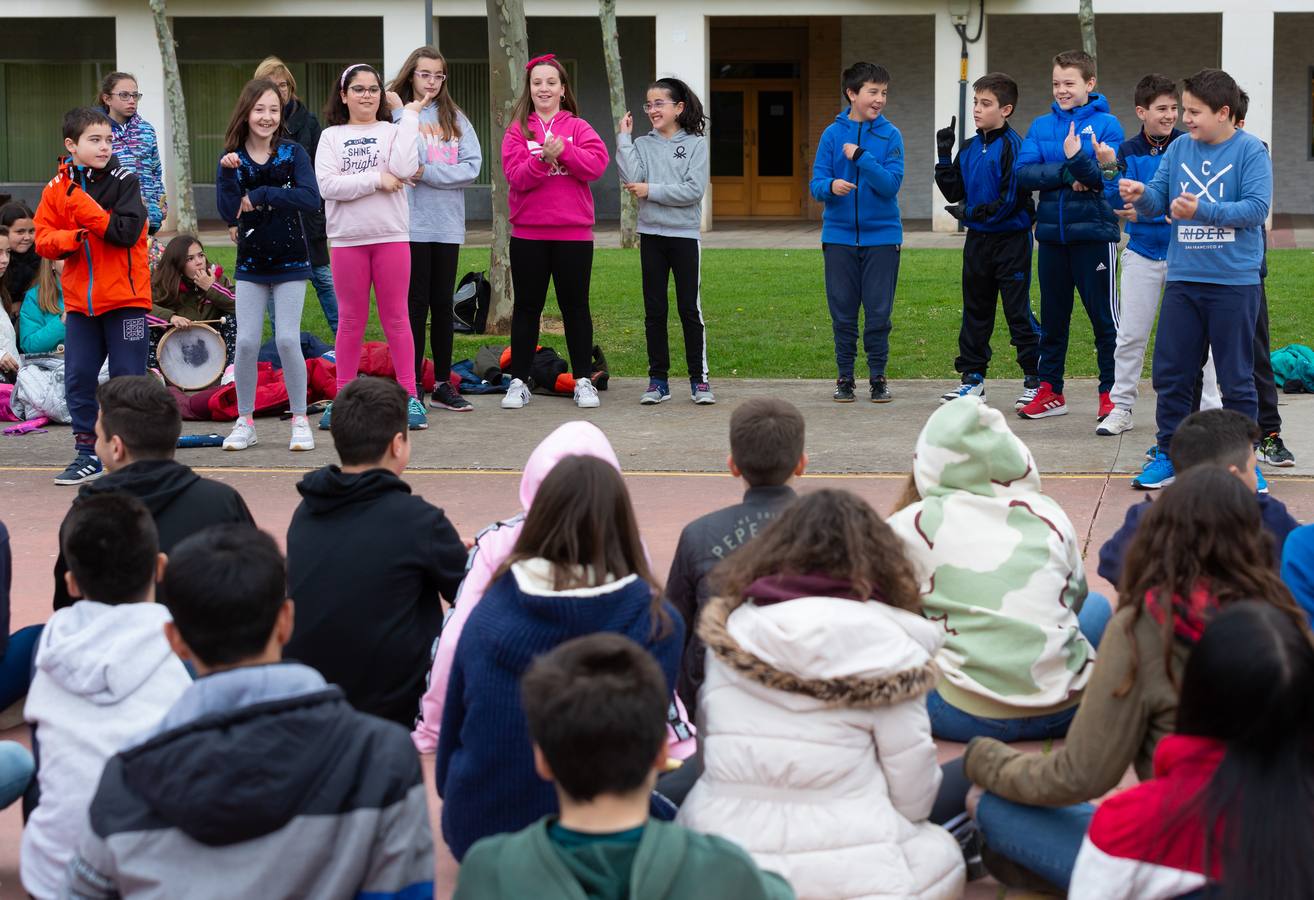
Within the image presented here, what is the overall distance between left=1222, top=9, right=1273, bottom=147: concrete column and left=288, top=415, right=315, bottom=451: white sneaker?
21012 mm

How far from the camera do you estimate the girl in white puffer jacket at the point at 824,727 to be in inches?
132

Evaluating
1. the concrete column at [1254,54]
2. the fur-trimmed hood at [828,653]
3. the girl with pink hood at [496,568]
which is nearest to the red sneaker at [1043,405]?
the girl with pink hood at [496,568]

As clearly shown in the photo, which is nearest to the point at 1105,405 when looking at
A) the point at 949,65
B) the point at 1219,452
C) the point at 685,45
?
the point at 1219,452

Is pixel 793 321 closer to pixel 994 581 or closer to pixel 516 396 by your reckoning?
pixel 516 396

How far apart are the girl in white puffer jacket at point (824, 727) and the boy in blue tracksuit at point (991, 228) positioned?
634 cm

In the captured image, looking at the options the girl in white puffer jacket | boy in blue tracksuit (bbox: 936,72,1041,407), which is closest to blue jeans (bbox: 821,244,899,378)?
boy in blue tracksuit (bbox: 936,72,1041,407)

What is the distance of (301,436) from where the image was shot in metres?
8.99

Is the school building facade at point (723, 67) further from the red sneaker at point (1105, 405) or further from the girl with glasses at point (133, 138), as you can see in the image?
the red sneaker at point (1105, 405)

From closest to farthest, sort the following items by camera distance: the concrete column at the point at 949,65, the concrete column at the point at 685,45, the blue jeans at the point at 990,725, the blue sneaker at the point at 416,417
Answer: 1. the blue jeans at the point at 990,725
2. the blue sneaker at the point at 416,417
3. the concrete column at the point at 949,65
4. the concrete column at the point at 685,45

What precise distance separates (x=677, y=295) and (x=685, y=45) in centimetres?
1794

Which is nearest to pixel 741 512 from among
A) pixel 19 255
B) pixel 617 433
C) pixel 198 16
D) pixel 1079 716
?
pixel 1079 716

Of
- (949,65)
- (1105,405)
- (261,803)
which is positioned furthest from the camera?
(949,65)

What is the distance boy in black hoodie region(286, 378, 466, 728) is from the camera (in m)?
4.30

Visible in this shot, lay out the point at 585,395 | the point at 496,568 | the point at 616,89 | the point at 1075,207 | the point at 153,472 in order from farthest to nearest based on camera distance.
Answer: the point at 616,89 → the point at 585,395 → the point at 1075,207 → the point at 153,472 → the point at 496,568
